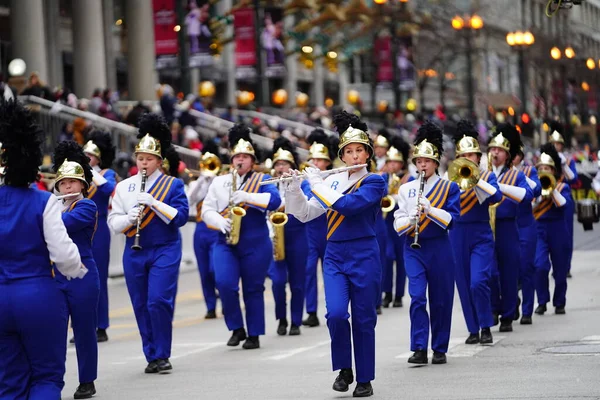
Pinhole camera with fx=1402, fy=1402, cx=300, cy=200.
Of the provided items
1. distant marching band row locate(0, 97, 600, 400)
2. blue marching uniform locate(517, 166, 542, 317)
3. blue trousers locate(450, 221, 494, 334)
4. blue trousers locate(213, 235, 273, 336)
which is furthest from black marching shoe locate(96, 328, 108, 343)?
blue marching uniform locate(517, 166, 542, 317)

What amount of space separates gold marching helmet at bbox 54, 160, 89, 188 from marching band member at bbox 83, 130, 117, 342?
382 cm

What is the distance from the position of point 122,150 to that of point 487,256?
15.6m

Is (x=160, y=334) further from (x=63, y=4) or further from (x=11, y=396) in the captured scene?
(x=63, y=4)

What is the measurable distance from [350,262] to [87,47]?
2907cm

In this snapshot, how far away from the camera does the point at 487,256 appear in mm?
13797

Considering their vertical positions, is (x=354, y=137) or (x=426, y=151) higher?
(x=354, y=137)

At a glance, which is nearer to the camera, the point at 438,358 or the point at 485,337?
the point at 438,358

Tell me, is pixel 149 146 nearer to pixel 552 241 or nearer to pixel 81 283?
pixel 81 283

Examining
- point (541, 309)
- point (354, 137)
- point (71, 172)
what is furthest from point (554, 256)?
point (71, 172)

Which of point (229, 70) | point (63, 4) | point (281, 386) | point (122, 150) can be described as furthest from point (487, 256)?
point (229, 70)

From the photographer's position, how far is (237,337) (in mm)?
14680

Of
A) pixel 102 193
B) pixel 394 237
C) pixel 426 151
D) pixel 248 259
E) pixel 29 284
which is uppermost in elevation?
pixel 426 151

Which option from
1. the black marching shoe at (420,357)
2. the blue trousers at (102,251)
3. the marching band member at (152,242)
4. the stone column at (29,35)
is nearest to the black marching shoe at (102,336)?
the blue trousers at (102,251)

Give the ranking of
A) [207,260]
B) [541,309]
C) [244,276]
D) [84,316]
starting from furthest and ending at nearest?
[207,260] < [541,309] < [244,276] < [84,316]
